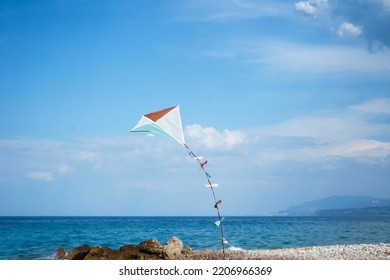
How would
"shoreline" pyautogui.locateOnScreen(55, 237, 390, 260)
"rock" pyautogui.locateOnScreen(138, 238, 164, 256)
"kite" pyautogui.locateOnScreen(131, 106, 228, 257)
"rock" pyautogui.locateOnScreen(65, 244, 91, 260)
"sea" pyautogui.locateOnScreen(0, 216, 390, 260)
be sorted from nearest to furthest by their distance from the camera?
"kite" pyautogui.locateOnScreen(131, 106, 228, 257)
"shoreline" pyautogui.locateOnScreen(55, 237, 390, 260)
"rock" pyautogui.locateOnScreen(138, 238, 164, 256)
"rock" pyautogui.locateOnScreen(65, 244, 91, 260)
"sea" pyautogui.locateOnScreen(0, 216, 390, 260)

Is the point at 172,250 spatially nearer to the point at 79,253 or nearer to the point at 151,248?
the point at 151,248

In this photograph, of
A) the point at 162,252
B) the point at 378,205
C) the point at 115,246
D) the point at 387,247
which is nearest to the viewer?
the point at 162,252

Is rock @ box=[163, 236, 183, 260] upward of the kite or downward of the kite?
downward

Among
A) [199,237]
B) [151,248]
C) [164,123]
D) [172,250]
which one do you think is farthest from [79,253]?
[199,237]

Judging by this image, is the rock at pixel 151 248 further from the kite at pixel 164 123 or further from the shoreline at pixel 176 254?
the kite at pixel 164 123

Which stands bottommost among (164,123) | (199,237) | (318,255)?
(318,255)

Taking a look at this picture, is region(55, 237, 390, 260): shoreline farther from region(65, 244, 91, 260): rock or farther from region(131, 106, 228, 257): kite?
region(131, 106, 228, 257): kite

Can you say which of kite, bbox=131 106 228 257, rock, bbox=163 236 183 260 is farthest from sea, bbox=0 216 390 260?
kite, bbox=131 106 228 257

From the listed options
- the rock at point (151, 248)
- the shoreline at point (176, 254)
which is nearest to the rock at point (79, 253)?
the shoreline at point (176, 254)

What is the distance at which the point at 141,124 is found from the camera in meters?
7.00
